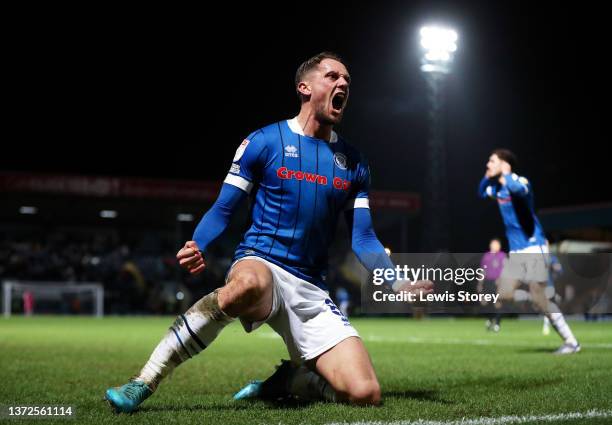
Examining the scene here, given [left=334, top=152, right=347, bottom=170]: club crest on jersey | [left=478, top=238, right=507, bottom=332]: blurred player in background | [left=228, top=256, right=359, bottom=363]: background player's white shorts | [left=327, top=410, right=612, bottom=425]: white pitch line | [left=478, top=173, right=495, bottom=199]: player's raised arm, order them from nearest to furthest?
1. [left=327, top=410, right=612, bottom=425]: white pitch line
2. [left=228, top=256, right=359, bottom=363]: background player's white shorts
3. [left=334, top=152, right=347, bottom=170]: club crest on jersey
4. [left=478, top=173, right=495, bottom=199]: player's raised arm
5. [left=478, top=238, right=507, bottom=332]: blurred player in background

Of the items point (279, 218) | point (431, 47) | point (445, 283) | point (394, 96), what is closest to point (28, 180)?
point (431, 47)

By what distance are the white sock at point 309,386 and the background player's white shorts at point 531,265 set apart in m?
4.87

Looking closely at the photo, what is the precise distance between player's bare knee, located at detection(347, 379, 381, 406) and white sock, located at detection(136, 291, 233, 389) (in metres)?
0.79

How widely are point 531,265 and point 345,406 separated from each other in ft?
17.1

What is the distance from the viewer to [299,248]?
4602 mm

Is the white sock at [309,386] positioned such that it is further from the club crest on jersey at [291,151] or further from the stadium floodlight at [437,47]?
the stadium floodlight at [437,47]

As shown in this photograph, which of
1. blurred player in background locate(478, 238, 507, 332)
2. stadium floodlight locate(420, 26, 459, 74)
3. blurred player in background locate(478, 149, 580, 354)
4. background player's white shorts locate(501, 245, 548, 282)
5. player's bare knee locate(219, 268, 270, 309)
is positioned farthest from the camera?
stadium floodlight locate(420, 26, 459, 74)

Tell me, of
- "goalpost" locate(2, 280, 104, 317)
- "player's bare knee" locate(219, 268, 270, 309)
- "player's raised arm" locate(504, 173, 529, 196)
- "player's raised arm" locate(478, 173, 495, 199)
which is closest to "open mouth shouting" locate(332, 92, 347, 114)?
"player's bare knee" locate(219, 268, 270, 309)

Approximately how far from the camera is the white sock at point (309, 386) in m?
4.62

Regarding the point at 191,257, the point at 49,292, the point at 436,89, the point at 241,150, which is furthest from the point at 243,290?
the point at 49,292

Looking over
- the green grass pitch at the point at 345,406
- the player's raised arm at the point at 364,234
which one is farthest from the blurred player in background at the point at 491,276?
the player's raised arm at the point at 364,234

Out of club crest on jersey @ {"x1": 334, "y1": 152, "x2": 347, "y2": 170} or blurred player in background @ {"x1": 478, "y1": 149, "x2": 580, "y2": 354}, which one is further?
blurred player in background @ {"x1": 478, "y1": 149, "x2": 580, "y2": 354}

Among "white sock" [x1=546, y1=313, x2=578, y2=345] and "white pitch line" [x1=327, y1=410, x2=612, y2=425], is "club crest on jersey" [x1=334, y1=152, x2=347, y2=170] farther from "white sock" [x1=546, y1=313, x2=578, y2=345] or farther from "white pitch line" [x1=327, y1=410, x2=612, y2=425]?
"white sock" [x1=546, y1=313, x2=578, y2=345]

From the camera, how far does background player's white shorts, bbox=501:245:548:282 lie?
8.99 metres
